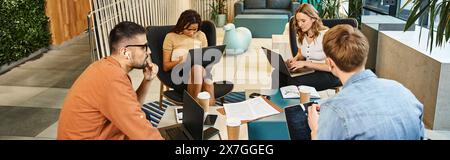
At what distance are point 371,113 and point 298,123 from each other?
2.30 feet

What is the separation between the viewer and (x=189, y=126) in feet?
7.41

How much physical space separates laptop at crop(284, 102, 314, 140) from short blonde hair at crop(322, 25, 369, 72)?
1.59ft

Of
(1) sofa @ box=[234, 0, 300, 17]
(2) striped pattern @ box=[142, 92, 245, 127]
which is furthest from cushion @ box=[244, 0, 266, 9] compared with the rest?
(2) striped pattern @ box=[142, 92, 245, 127]

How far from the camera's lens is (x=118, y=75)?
191cm

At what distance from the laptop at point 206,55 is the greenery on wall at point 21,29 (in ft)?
10.7

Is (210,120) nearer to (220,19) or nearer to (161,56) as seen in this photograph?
(161,56)

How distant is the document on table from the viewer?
8.32ft

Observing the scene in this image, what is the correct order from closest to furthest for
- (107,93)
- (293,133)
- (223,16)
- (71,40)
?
(107,93)
(293,133)
(71,40)
(223,16)

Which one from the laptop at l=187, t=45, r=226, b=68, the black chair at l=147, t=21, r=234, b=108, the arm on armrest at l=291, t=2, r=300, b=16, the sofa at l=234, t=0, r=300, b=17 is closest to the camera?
the laptop at l=187, t=45, r=226, b=68

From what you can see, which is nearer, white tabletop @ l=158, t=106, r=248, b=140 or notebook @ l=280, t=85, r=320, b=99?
white tabletop @ l=158, t=106, r=248, b=140

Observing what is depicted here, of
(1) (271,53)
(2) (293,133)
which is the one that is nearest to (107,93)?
(2) (293,133)

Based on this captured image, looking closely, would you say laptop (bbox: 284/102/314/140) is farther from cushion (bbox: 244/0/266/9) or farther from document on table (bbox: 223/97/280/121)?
cushion (bbox: 244/0/266/9)

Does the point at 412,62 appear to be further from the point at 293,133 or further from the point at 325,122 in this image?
the point at 325,122

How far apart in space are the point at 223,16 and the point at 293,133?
7804mm
